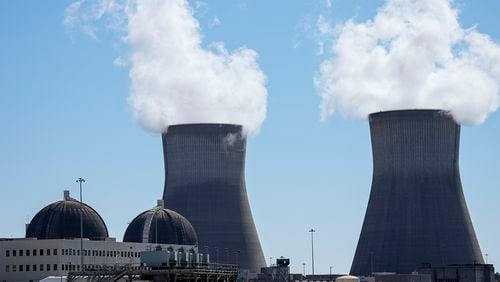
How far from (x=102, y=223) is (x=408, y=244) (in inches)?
1203

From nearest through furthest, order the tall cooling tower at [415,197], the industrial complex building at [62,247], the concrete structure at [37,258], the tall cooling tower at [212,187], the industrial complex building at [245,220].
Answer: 1. the concrete structure at [37,258]
2. the industrial complex building at [62,247]
3. the industrial complex building at [245,220]
4. the tall cooling tower at [415,197]
5. the tall cooling tower at [212,187]

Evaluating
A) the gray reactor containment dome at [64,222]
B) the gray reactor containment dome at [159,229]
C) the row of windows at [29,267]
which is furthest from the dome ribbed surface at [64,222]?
the gray reactor containment dome at [159,229]

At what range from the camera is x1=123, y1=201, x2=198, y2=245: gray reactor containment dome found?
108 meters

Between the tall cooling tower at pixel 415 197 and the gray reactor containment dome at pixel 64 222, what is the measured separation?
29130 mm

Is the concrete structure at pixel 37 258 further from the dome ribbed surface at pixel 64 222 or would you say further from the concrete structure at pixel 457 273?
the concrete structure at pixel 457 273

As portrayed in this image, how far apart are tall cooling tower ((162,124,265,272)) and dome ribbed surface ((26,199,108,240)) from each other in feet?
82.9

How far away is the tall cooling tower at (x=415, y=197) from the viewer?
11206 cm

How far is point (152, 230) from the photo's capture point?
108 metres

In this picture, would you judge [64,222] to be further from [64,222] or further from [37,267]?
[37,267]

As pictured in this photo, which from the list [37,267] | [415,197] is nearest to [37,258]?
[37,267]

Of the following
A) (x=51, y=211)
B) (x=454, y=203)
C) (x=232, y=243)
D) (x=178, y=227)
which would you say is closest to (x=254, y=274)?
(x=232, y=243)

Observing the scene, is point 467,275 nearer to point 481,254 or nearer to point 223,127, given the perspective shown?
point 481,254

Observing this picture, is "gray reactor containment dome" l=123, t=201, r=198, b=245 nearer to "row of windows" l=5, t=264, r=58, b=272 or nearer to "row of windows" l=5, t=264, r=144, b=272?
"row of windows" l=5, t=264, r=144, b=272

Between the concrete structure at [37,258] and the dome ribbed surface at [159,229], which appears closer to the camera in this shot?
the concrete structure at [37,258]
